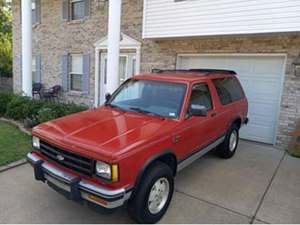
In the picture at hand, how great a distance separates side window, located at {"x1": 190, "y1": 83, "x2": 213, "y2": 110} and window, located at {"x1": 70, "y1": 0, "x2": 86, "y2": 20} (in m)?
7.89

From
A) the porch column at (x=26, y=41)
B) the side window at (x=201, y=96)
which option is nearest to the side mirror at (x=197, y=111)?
the side window at (x=201, y=96)

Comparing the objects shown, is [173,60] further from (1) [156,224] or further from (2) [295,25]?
(1) [156,224]

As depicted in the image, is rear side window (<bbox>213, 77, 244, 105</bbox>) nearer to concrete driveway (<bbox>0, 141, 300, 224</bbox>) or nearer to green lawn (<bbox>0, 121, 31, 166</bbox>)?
concrete driveway (<bbox>0, 141, 300, 224</bbox>)

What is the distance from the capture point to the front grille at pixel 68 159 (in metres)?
2.89

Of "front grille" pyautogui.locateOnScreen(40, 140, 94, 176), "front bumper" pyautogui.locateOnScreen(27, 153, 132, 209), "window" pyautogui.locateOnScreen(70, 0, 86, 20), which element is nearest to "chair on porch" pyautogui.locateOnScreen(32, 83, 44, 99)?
"window" pyautogui.locateOnScreen(70, 0, 86, 20)

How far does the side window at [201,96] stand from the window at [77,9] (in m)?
7.89

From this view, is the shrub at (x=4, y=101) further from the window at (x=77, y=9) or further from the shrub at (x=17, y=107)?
the window at (x=77, y=9)

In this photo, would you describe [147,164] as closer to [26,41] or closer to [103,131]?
[103,131]

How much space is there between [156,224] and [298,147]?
4604 millimetres

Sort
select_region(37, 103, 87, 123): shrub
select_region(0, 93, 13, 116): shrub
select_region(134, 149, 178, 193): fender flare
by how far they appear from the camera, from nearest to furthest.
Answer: select_region(134, 149, 178, 193): fender flare → select_region(37, 103, 87, 123): shrub → select_region(0, 93, 13, 116): shrub

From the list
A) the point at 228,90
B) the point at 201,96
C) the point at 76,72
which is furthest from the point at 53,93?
the point at 201,96

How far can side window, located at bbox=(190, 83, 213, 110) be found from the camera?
416 cm

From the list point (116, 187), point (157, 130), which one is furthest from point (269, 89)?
point (116, 187)

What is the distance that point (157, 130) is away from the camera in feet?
10.9
